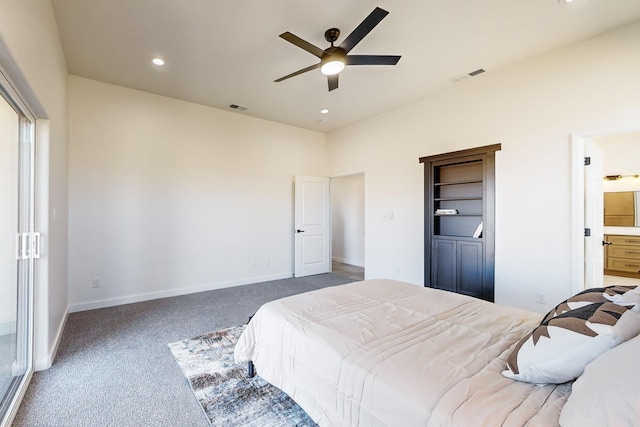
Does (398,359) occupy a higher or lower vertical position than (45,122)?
lower

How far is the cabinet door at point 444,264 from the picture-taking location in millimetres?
3945

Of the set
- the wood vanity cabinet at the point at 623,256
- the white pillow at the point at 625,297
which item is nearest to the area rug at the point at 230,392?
the white pillow at the point at 625,297

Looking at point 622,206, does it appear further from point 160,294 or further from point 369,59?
point 160,294

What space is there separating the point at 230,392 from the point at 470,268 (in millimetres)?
3229

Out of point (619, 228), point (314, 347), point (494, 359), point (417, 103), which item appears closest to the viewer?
point (494, 359)

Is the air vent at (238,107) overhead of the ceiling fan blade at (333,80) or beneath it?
overhead

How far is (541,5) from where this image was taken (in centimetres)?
244

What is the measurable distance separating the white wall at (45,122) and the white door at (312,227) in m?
3.44

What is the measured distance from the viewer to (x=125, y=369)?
2324 mm

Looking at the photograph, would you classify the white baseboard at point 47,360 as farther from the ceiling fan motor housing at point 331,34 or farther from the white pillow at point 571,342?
the ceiling fan motor housing at point 331,34

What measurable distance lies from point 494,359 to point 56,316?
3.66 m

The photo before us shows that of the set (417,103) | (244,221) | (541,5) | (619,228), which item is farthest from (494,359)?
(619,228)

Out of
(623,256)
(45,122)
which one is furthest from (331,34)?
→ (623,256)

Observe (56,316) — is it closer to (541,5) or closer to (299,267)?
(299,267)
